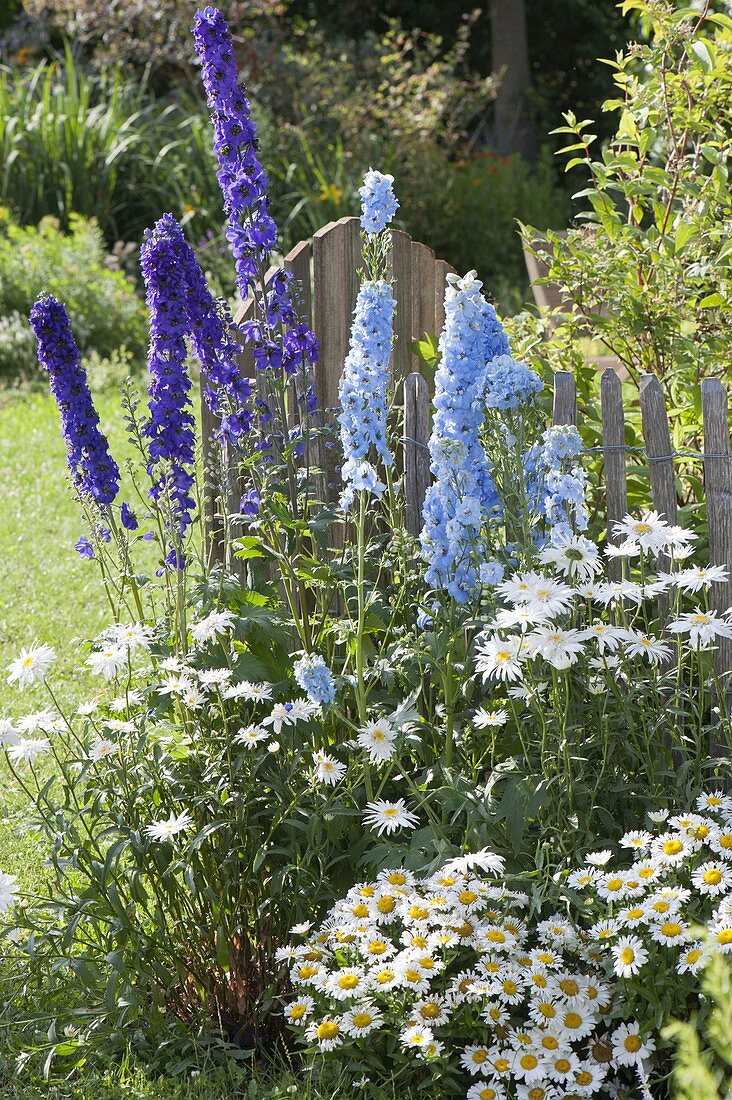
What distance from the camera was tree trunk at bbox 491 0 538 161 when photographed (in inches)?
555

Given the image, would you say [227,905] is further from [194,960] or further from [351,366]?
[351,366]

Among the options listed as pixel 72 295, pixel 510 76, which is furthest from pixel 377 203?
pixel 510 76

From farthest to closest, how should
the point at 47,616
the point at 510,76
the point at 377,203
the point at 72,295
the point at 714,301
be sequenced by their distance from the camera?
1. the point at 510,76
2. the point at 72,295
3. the point at 47,616
4. the point at 714,301
5. the point at 377,203

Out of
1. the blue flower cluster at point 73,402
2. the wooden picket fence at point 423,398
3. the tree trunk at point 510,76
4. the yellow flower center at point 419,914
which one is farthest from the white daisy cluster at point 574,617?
the tree trunk at point 510,76

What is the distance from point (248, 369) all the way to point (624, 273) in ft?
3.61

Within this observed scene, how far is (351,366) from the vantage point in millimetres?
2668

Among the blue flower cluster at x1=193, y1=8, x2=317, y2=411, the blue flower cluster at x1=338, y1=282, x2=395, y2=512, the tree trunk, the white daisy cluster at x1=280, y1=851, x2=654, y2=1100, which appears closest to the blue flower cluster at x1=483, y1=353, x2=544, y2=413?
the blue flower cluster at x1=338, y1=282, x2=395, y2=512

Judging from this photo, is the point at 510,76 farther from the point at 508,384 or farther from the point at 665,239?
the point at 508,384

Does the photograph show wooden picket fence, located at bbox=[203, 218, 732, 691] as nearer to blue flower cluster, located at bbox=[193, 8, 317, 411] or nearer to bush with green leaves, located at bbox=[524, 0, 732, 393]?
blue flower cluster, located at bbox=[193, 8, 317, 411]

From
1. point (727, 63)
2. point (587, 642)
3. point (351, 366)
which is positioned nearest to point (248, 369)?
point (351, 366)

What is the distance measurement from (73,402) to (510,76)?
12796 mm

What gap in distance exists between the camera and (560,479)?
2.53 meters

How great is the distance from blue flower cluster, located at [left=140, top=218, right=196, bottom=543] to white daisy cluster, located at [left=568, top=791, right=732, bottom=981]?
45.8 inches

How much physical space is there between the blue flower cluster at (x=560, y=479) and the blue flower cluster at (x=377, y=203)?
24.4 inches
